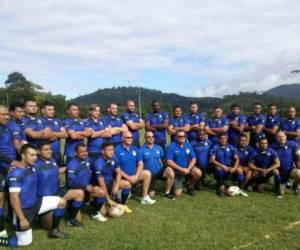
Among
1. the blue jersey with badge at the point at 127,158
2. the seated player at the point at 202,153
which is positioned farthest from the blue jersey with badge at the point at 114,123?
the seated player at the point at 202,153

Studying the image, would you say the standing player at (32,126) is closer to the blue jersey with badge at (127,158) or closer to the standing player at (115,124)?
the blue jersey with badge at (127,158)

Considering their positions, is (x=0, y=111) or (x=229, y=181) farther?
(x=229, y=181)

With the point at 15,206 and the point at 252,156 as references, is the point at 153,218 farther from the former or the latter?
the point at 252,156

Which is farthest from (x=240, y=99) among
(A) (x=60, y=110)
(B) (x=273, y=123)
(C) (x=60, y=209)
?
(C) (x=60, y=209)

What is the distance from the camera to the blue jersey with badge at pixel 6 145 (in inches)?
309

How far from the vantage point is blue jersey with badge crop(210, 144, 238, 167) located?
11.4m

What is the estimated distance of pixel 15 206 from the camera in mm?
6996

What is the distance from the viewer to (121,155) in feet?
32.9

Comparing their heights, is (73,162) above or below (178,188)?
above

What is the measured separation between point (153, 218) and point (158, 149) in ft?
7.55

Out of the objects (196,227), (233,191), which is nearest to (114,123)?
(233,191)

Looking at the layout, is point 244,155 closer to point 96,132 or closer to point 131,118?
point 131,118

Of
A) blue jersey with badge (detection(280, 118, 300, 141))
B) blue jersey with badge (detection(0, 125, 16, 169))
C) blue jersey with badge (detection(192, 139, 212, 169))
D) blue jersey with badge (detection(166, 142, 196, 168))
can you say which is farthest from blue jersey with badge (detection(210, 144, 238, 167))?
blue jersey with badge (detection(0, 125, 16, 169))

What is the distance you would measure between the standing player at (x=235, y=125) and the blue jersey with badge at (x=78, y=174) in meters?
5.00
